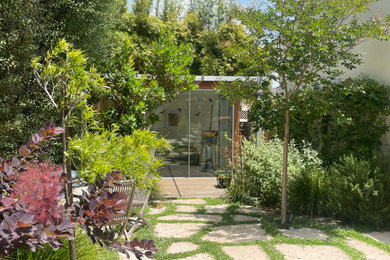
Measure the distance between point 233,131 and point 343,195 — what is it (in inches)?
162

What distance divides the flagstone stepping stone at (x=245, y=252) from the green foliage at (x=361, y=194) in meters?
1.89

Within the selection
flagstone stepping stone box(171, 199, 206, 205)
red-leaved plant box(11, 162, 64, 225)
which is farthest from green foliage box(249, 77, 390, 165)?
red-leaved plant box(11, 162, 64, 225)

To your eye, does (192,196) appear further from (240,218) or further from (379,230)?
(379,230)

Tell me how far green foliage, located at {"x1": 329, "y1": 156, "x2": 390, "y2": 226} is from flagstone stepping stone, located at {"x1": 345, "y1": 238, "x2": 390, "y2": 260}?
775 millimetres

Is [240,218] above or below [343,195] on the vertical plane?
below

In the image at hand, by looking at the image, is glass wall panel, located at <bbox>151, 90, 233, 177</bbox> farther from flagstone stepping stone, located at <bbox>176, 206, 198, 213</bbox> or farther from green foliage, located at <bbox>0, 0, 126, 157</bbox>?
flagstone stepping stone, located at <bbox>176, 206, 198, 213</bbox>

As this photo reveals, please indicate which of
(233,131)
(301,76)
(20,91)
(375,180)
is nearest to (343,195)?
(375,180)

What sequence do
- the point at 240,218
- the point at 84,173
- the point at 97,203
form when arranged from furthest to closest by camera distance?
the point at 240,218 < the point at 84,173 < the point at 97,203

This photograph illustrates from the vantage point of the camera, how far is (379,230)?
17.5 ft

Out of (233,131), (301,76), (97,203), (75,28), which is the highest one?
(75,28)

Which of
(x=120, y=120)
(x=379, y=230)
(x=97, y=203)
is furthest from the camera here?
(x=120, y=120)

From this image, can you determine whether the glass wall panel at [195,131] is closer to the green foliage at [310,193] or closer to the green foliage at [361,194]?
the green foliage at [310,193]

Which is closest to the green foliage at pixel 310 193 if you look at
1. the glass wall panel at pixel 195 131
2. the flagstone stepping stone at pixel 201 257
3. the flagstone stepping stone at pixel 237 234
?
the flagstone stepping stone at pixel 237 234

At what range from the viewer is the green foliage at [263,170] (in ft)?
20.8
